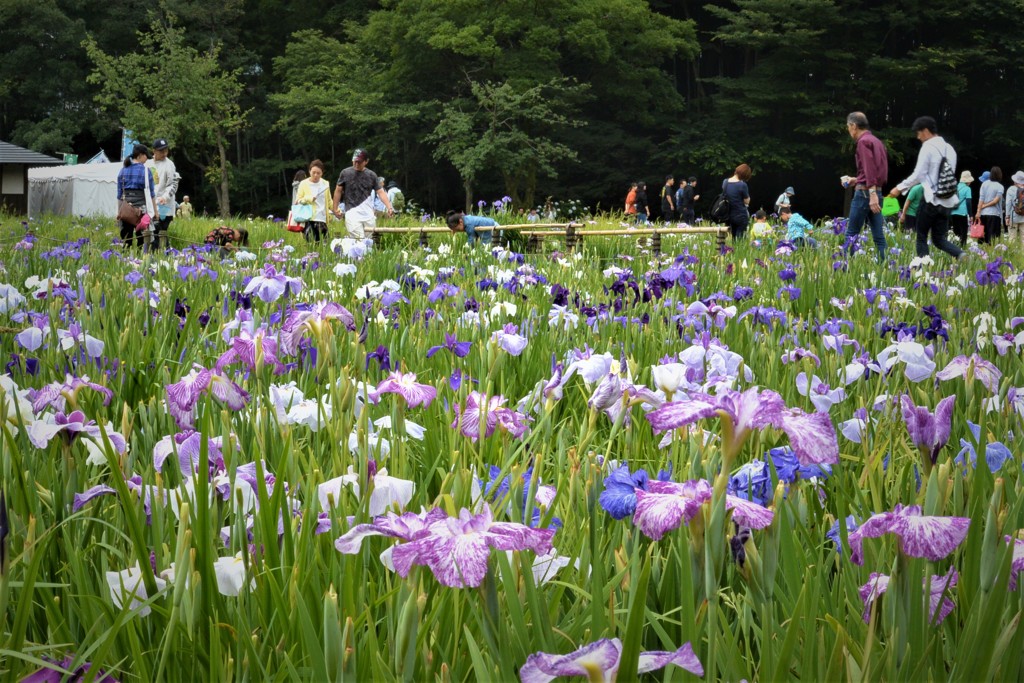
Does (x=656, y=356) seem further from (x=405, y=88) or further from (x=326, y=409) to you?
(x=405, y=88)

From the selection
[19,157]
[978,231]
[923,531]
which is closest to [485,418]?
[923,531]

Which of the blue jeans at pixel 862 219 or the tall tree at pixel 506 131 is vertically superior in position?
the tall tree at pixel 506 131

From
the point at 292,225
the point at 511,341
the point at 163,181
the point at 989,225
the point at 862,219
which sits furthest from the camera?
the point at 989,225

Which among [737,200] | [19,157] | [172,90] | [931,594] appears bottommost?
[931,594]

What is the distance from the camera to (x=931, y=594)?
3.47 ft

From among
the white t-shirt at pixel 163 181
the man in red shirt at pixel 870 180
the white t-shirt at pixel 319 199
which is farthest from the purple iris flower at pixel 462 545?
the white t-shirt at pixel 163 181

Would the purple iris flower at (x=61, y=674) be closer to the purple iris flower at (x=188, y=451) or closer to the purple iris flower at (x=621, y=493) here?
the purple iris flower at (x=188, y=451)

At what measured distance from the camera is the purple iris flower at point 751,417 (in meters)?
0.94

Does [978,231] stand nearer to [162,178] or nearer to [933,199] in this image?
[933,199]

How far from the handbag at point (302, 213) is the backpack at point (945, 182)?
682 cm

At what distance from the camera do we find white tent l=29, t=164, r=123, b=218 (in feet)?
103

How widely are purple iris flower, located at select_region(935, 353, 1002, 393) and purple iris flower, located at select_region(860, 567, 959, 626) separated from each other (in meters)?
0.65

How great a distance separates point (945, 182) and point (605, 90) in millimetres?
25221

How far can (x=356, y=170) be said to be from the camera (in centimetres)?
1020
